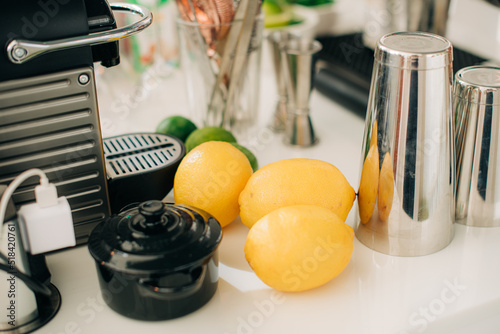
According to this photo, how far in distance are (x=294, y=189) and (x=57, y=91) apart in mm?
→ 266

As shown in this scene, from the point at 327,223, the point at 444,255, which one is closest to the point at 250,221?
the point at 327,223

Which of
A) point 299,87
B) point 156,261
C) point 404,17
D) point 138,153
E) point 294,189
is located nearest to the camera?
point 156,261

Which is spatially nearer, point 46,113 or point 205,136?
point 46,113

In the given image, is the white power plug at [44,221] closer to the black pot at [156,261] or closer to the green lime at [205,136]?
the black pot at [156,261]

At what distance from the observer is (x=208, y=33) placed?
0.79m

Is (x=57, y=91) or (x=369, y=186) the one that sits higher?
(x=57, y=91)

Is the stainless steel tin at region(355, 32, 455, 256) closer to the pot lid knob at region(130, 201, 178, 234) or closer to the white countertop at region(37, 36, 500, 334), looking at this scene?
the white countertop at region(37, 36, 500, 334)

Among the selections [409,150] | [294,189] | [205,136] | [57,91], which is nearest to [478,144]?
[409,150]

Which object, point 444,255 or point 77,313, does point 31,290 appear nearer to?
point 77,313

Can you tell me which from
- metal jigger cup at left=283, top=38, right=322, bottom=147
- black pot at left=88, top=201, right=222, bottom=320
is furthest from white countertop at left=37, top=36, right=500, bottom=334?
metal jigger cup at left=283, top=38, right=322, bottom=147

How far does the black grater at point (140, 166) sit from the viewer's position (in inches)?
25.3

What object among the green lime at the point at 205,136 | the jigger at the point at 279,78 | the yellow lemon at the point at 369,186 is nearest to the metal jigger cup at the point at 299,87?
the jigger at the point at 279,78

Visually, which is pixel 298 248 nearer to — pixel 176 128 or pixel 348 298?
pixel 348 298

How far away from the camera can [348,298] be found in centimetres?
56
